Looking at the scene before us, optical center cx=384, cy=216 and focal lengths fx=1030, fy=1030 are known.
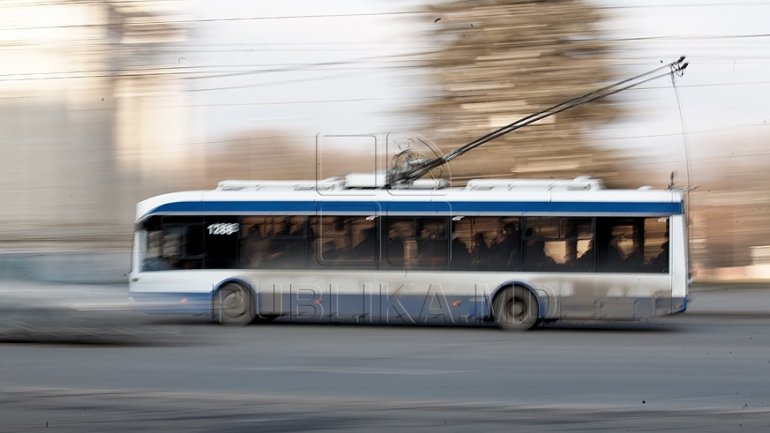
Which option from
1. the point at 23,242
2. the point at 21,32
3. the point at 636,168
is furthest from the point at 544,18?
the point at 23,242

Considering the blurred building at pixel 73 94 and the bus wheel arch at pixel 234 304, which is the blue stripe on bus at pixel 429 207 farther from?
the blurred building at pixel 73 94

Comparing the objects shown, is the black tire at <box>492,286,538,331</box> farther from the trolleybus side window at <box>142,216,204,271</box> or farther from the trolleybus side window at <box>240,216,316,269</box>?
the trolleybus side window at <box>142,216,204,271</box>

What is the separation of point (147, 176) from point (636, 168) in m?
15.1

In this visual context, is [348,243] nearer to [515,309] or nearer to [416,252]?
[416,252]

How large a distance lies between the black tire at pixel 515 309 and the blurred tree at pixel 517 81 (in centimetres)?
1409

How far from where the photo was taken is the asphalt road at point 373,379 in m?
7.73

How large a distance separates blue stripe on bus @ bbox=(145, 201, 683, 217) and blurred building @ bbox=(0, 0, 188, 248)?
3.53 meters

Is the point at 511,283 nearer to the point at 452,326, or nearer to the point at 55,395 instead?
the point at 452,326

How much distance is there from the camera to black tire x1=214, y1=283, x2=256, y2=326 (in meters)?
17.4

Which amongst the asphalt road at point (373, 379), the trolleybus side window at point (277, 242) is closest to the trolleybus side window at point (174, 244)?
the trolleybus side window at point (277, 242)

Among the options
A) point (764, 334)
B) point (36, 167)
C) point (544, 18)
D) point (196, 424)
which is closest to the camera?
point (196, 424)

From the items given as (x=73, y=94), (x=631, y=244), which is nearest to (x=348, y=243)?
(x=631, y=244)

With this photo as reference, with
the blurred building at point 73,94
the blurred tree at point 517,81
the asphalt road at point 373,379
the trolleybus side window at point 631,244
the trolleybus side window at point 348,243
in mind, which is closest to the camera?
the asphalt road at point 373,379

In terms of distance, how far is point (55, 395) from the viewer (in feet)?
29.0
